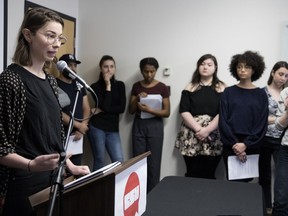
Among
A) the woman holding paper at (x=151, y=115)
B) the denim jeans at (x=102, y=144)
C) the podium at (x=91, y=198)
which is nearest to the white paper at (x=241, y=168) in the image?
the woman holding paper at (x=151, y=115)

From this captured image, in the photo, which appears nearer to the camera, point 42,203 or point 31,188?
point 42,203

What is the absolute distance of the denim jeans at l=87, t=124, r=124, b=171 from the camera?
12.1ft

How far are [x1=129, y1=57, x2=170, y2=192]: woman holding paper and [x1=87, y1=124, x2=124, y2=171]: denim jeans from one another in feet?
0.70

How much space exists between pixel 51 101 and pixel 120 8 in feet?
9.22

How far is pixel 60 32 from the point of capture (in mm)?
1412

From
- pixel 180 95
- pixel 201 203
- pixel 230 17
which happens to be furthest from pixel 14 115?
pixel 230 17

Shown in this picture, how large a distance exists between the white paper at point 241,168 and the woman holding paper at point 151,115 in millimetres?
1002

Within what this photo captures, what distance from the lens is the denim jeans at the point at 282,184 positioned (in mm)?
2395

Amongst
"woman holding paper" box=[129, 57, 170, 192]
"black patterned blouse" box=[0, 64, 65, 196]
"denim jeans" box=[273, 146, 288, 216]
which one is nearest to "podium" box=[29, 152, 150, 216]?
"black patterned blouse" box=[0, 64, 65, 196]

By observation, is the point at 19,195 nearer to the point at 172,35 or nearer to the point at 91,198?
the point at 91,198

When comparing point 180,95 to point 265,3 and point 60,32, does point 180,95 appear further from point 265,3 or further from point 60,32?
point 60,32

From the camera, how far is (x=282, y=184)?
2.42m

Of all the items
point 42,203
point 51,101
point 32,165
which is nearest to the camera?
point 42,203

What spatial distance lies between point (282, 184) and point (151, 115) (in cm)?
163
